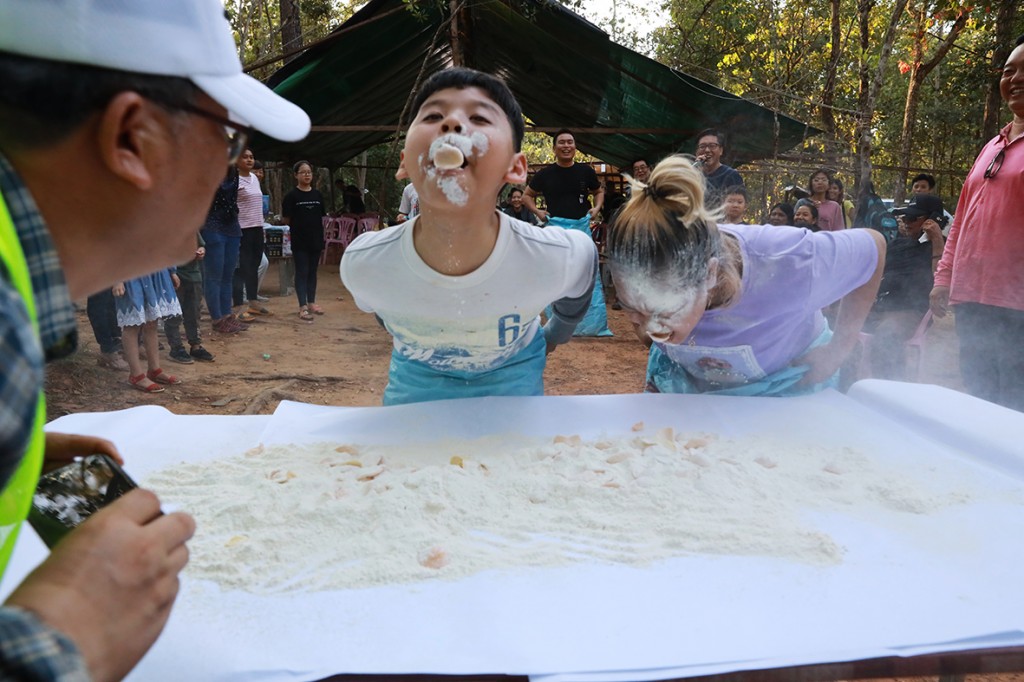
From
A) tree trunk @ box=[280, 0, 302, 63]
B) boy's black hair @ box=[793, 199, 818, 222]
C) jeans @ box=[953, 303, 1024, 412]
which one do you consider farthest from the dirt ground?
tree trunk @ box=[280, 0, 302, 63]

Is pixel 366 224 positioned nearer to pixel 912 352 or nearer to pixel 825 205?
pixel 825 205

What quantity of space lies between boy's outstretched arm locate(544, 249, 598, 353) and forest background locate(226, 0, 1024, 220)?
4.06m

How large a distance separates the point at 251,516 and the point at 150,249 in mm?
811

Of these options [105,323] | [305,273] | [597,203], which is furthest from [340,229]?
[105,323]

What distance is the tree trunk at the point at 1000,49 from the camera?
6976 millimetres

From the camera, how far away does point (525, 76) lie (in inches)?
323

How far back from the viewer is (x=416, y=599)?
4.10 ft

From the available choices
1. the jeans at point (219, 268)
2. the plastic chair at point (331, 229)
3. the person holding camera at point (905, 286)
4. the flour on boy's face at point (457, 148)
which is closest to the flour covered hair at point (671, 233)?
the flour on boy's face at point (457, 148)

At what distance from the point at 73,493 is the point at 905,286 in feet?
15.1

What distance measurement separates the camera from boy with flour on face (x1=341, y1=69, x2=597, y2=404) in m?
1.90

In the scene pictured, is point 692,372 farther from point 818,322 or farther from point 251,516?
point 251,516

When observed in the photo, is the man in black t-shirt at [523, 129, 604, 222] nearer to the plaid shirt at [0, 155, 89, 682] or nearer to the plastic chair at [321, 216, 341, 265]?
the plaid shirt at [0, 155, 89, 682]

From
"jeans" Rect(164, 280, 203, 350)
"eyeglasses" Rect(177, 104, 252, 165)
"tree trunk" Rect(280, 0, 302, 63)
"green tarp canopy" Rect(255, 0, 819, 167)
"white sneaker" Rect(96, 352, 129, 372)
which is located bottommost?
"white sneaker" Rect(96, 352, 129, 372)

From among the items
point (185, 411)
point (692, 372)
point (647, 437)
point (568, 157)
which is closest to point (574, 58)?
point (568, 157)
